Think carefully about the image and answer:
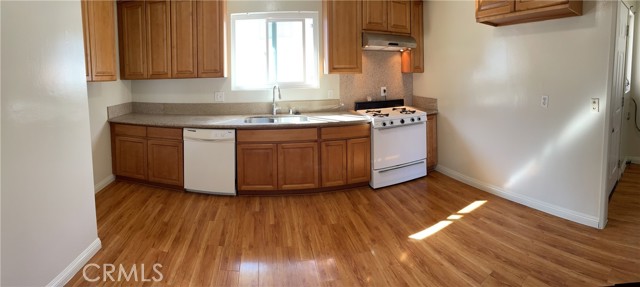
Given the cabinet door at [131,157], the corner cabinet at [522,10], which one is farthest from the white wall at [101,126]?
the corner cabinet at [522,10]

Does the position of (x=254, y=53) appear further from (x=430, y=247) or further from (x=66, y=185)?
(x=430, y=247)

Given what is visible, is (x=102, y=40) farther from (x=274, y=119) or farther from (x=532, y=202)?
(x=532, y=202)

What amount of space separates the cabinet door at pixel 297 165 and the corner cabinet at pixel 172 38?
1.23 m

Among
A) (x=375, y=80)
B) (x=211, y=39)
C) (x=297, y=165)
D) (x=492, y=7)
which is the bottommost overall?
(x=297, y=165)

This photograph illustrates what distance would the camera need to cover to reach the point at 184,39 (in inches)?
173

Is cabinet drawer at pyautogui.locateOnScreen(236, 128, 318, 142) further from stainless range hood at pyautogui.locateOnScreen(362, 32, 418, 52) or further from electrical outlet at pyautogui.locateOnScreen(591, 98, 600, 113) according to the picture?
electrical outlet at pyautogui.locateOnScreen(591, 98, 600, 113)

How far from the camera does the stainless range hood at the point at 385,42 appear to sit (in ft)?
14.7

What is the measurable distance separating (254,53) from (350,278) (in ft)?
10.5

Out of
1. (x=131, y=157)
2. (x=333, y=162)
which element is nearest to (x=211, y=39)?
(x=131, y=157)

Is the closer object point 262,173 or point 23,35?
point 23,35

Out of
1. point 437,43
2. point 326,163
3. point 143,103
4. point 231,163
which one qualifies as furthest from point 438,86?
point 143,103

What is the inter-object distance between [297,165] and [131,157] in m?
1.93

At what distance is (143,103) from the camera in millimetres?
4934

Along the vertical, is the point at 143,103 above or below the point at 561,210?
above
